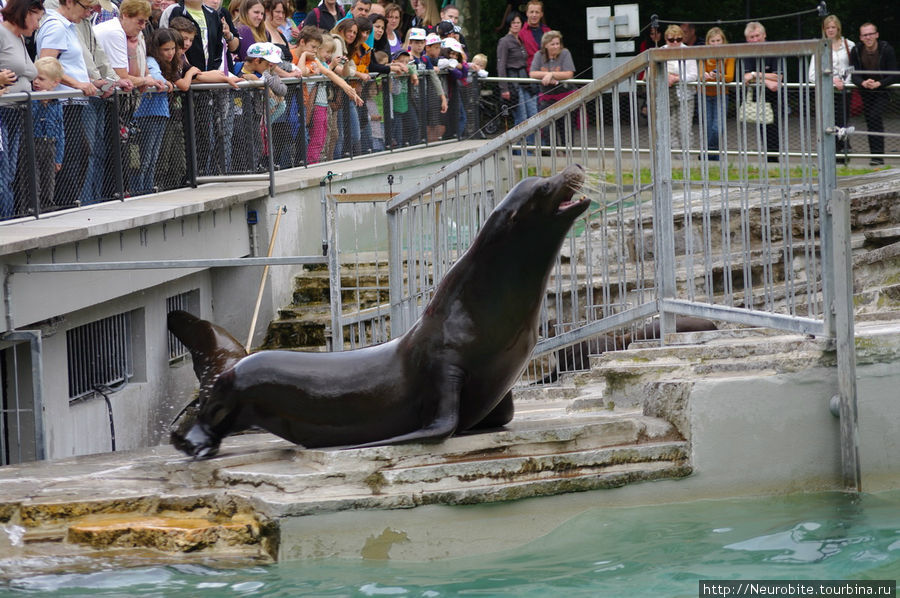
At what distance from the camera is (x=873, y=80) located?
52.7ft

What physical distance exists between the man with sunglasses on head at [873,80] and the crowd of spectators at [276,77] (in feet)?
0.06

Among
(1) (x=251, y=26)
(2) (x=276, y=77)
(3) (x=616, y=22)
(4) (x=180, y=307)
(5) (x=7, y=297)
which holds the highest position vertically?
(3) (x=616, y=22)

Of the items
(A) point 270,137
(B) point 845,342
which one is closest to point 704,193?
(B) point 845,342

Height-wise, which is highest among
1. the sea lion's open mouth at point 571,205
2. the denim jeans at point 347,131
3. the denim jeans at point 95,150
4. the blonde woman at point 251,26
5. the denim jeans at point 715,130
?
the blonde woman at point 251,26

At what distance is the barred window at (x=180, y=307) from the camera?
1222 centimetres

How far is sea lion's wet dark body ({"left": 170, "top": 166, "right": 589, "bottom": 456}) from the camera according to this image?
252 inches

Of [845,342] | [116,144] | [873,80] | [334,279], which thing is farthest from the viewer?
[873,80]

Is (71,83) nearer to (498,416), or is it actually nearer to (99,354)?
(99,354)

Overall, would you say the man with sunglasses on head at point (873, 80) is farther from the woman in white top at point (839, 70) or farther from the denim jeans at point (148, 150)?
the denim jeans at point (148, 150)

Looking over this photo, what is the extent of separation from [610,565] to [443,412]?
110 cm

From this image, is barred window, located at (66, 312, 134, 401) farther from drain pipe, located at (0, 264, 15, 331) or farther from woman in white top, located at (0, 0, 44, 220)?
drain pipe, located at (0, 264, 15, 331)

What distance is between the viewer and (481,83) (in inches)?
742

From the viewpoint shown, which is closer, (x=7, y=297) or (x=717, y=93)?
(x=717, y=93)

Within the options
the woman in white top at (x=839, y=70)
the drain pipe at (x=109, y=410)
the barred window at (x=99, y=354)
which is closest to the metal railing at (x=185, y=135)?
the barred window at (x=99, y=354)
